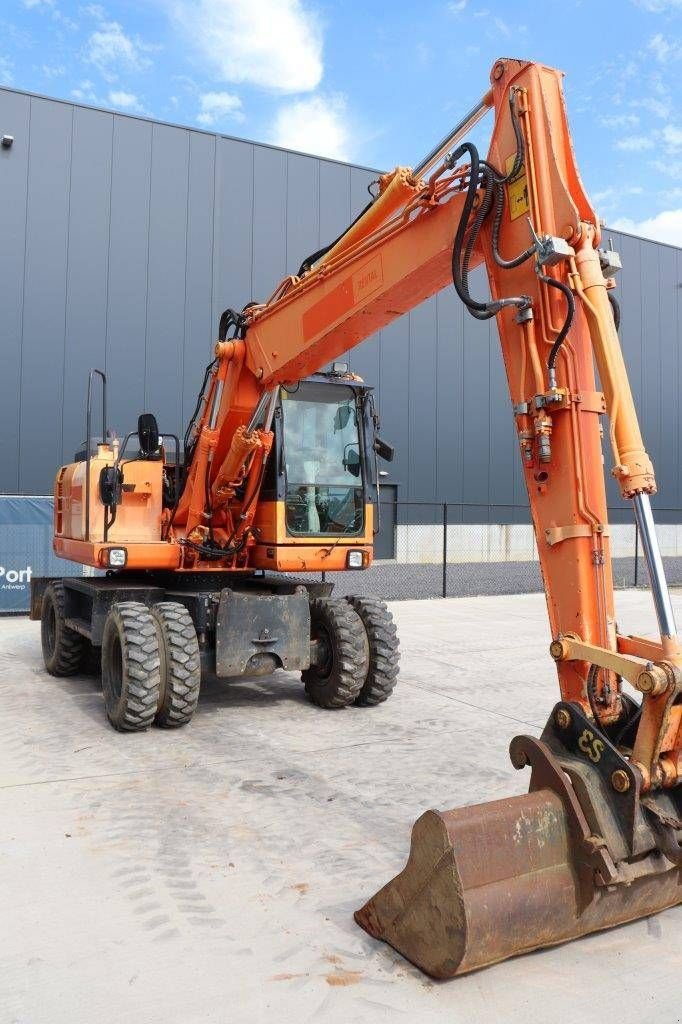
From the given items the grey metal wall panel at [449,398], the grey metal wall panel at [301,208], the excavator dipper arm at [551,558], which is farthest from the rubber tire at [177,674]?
the grey metal wall panel at [449,398]

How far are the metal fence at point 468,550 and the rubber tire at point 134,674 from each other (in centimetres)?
1225

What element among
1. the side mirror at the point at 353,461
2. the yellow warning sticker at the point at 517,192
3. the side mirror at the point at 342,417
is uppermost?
the yellow warning sticker at the point at 517,192

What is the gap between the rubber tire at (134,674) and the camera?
5891mm

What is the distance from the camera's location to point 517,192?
4012mm

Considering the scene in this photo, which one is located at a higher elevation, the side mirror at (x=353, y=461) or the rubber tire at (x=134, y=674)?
the side mirror at (x=353, y=461)

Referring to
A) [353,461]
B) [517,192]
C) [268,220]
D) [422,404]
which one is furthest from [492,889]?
[422,404]

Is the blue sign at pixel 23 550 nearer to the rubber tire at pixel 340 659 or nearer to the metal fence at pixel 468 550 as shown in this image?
the rubber tire at pixel 340 659

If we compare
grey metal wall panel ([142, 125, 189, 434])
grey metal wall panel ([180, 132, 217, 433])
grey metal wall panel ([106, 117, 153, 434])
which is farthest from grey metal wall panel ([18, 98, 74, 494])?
grey metal wall panel ([180, 132, 217, 433])

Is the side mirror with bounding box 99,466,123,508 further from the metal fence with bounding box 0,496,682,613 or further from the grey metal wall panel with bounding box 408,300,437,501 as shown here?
the grey metal wall panel with bounding box 408,300,437,501

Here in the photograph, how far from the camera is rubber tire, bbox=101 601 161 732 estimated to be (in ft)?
19.3

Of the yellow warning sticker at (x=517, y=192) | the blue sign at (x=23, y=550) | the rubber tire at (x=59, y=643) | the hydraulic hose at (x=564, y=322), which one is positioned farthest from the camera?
the blue sign at (x=23, y=550)

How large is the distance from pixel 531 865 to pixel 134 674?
11.9 ft

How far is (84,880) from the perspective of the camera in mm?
3650

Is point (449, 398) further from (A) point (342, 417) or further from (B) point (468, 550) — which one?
(A) point (342, 417)
